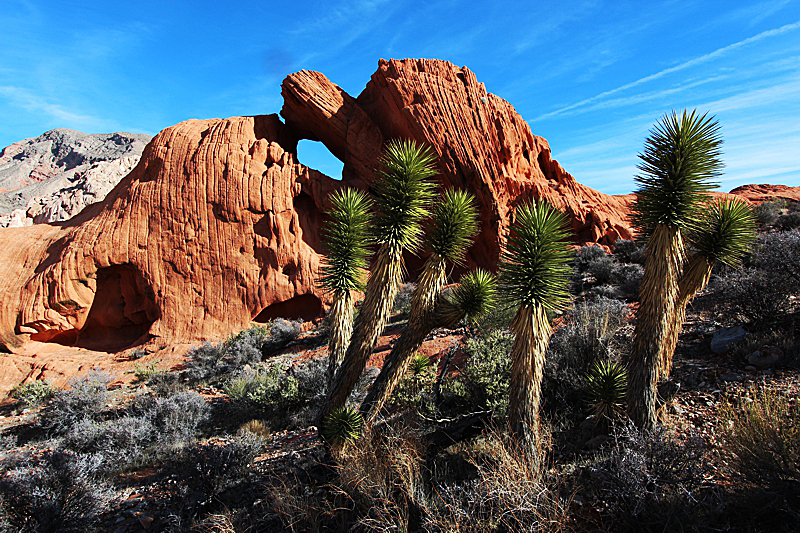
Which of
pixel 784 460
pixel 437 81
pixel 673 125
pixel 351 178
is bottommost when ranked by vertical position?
pixel 784 460

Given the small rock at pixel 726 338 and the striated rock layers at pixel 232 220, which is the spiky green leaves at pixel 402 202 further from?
the striated rock layers at pixel 232 220

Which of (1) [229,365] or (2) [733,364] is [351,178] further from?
(2) [733,364]

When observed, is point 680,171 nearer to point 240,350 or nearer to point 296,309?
point 240,350

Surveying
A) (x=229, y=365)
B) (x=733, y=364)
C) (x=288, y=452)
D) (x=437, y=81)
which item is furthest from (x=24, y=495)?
(x=437, y=81)

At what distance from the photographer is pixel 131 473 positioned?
707 centimetres

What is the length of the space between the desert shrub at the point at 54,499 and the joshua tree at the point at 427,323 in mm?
3814

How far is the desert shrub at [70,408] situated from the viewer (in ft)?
29.9

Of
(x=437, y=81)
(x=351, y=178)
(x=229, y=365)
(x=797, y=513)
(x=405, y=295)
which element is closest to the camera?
(x=797, y=513)

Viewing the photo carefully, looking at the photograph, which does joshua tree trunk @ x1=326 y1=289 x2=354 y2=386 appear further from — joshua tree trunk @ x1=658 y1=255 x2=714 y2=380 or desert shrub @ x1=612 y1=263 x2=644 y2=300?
desert shrub @ x1=612 y1=263 x2=644 y2=300

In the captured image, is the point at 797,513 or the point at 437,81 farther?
the point at 437,81

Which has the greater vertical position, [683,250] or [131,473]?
[683,250]

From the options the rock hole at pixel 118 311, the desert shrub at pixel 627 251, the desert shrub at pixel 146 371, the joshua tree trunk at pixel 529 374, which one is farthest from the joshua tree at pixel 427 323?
the rock hole at pixel 118 311

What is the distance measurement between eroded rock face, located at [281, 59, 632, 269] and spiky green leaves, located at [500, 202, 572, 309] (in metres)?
13.7

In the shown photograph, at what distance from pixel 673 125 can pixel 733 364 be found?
4.06 meters
